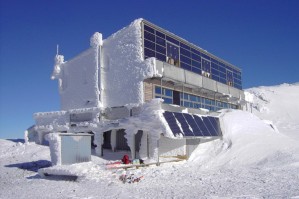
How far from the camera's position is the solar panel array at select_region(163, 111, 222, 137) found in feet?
63.2

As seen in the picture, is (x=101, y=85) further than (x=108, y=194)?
Yes

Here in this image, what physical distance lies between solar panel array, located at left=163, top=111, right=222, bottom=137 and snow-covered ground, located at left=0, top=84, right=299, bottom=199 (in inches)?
37.3

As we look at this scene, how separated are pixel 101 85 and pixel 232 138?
39.0 ft

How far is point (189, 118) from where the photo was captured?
21484 millimetres

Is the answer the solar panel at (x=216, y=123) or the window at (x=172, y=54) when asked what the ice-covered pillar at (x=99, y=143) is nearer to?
the window at (x=172, y=54)

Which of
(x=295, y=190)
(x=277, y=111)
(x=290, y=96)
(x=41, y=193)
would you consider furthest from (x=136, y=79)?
(x=290, y=96)

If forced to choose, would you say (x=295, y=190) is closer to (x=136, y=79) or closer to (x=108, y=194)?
(x=108, y=194)

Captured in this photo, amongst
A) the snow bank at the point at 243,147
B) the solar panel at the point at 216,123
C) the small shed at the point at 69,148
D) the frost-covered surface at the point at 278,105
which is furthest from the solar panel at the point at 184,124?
the frost-covered surface at the point at 278,105

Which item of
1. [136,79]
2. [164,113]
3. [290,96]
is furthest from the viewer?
[290,96]

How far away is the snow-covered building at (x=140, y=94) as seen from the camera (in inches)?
806

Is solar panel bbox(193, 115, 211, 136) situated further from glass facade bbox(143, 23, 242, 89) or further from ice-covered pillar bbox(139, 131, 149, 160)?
glass facade bbox(143, 23, 242, 89)

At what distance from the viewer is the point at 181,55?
88.2 ft

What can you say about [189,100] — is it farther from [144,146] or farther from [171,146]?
[144,146]

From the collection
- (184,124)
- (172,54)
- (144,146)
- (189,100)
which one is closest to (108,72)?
(172,54)
